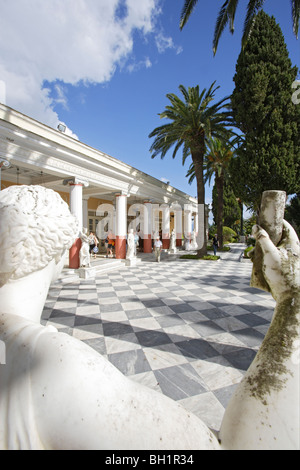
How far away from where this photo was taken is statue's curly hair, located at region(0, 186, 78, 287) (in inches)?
34.2

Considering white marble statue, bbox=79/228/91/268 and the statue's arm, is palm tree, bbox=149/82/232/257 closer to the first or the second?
white marble statue, bbox=79/228/91/268

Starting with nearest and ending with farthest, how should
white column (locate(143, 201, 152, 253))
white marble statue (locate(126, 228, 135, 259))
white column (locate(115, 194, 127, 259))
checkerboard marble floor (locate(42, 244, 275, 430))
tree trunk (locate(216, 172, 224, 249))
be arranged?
checkerboard marble floor (locate(42, 244, 275, 430))
white marble statue (locate(126, 228, 135, 259))
white column (locate(115, 194, 127, 259))
white column (locate(143, 201, 152, 253))
tree trunk (locate(216, 172, 224, 249))

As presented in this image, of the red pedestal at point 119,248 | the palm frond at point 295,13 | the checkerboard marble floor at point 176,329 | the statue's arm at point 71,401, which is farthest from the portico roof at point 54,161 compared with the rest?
the palm frond at point 295,13

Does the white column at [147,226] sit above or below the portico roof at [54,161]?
below

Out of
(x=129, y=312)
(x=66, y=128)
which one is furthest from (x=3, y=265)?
(x=66, y=128)

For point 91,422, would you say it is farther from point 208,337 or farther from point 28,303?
point 208,337

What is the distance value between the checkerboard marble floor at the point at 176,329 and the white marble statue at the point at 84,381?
1.52 m

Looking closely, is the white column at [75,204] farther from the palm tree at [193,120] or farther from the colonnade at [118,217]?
the palm tree at [193,120]

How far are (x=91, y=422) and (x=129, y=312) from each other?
4025 mm

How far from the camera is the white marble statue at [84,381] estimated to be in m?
0.56

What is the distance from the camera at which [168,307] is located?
15.4ft

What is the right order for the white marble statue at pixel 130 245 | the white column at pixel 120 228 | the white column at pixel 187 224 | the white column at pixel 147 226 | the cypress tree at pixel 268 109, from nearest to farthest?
the cypress tree at pixel 268 109 → the white marble statue at pixel 130 245 → the white column at pixel 120 228 → the white column at pixel 147 226 → the white column at pixel 187 224

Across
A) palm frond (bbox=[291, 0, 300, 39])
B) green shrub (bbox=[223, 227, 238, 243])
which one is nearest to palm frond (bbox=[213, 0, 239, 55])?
palm frond (bbox=[291, 0, 300, 39])

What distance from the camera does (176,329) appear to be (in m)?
3.66
